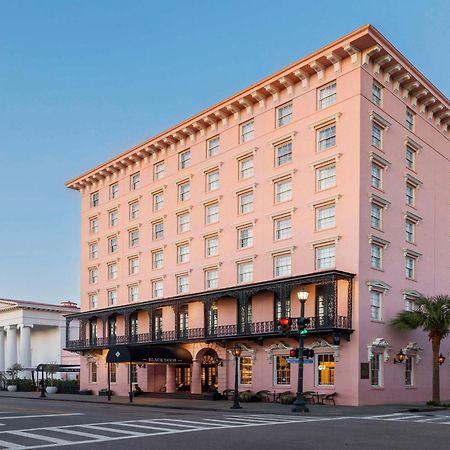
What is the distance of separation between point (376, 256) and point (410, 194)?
21.0 ft

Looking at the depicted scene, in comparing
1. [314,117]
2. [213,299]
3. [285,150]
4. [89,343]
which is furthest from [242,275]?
[89,343]

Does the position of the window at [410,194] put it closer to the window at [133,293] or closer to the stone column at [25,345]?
the window at [133,293]

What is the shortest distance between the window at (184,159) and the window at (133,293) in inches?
423

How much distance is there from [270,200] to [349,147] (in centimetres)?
669

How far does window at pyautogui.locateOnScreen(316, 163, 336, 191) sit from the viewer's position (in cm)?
3706

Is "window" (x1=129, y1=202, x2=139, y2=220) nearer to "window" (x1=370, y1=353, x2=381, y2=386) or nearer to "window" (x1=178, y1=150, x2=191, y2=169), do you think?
"window" (x1=178, y1=150, x2=191, y2=169)

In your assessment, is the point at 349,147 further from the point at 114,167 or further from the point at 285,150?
the point at 114,167

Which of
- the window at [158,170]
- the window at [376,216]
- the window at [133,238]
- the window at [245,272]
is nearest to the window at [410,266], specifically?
the window at [376,216]

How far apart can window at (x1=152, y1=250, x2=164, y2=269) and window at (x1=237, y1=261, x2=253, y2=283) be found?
30.4 feet

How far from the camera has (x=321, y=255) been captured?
121 ft

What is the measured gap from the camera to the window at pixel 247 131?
4269 centimetres

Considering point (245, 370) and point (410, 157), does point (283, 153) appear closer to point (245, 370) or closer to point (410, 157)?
point (410, 157)

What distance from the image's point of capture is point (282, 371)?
3812 centimetres

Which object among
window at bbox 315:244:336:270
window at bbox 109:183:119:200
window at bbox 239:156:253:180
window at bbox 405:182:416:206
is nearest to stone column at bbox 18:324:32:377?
window at bbox 109:183:119:200
